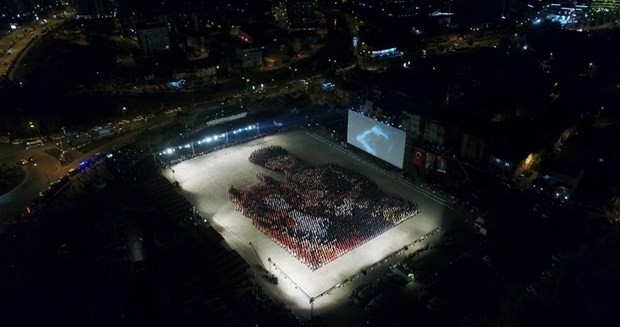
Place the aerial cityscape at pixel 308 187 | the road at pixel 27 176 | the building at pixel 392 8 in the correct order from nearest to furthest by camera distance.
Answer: the aerial cityscape at pixel 308 187 → the road at pixel 27 176 → the building at pixel 392 8

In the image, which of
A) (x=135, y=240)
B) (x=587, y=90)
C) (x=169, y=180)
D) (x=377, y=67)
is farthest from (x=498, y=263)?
(x=377, y=67)

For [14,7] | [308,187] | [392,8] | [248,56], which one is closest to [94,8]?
[14,7]

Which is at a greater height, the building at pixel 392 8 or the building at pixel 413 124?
the building at pixel 392 8

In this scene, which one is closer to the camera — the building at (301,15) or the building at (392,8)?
Result: the building at (301,15)

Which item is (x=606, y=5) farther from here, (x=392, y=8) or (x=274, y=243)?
(x=274, y=243)

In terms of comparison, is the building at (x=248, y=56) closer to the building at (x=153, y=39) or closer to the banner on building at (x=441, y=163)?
the building at (x=153, y=39)

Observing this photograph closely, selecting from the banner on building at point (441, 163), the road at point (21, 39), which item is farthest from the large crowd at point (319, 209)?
the road at point (21, 39)
